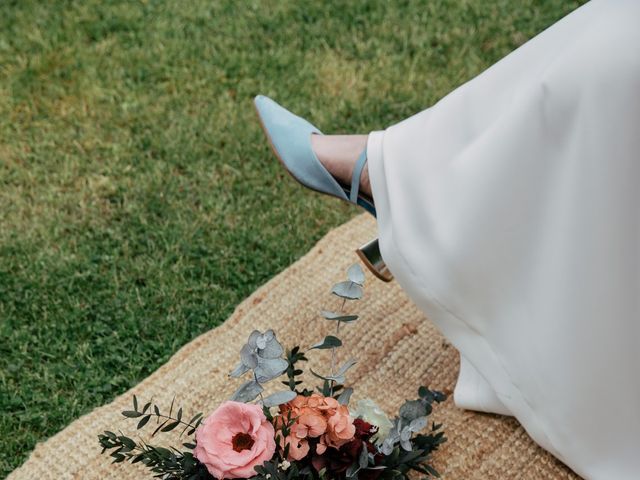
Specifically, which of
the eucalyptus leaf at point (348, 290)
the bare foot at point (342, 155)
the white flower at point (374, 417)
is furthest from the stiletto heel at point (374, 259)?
the white flower at point (374, 417)

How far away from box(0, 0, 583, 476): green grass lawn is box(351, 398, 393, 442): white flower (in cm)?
70

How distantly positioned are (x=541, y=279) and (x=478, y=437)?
0.33 metres

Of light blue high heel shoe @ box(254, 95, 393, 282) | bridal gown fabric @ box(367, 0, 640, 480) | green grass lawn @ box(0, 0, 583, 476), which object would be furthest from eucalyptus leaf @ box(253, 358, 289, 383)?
green grass lawn @ box(0, 0, 583, 476)

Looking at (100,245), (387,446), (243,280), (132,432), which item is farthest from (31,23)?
(387,446)

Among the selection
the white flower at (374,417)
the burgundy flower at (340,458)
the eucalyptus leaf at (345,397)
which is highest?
the eucalyptus leaf at (345,397)

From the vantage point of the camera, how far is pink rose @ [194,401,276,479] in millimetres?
1166

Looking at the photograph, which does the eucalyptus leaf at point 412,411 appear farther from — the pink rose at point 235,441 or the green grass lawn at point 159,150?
the green grass lawn at point 159,150

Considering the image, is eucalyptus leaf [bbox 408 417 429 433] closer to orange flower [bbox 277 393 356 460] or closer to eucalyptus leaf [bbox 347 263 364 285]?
orange flower [bbox 277 393 356 460]

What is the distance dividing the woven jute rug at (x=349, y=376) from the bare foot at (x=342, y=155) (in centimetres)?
29

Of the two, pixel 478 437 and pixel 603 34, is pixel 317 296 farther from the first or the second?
pixel 603 34

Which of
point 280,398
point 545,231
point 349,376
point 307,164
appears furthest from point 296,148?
point 280,398

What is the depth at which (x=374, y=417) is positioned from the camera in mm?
1371

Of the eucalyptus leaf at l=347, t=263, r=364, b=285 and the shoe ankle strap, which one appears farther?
the shoe ankle strap

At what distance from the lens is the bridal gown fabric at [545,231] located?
133 cm
